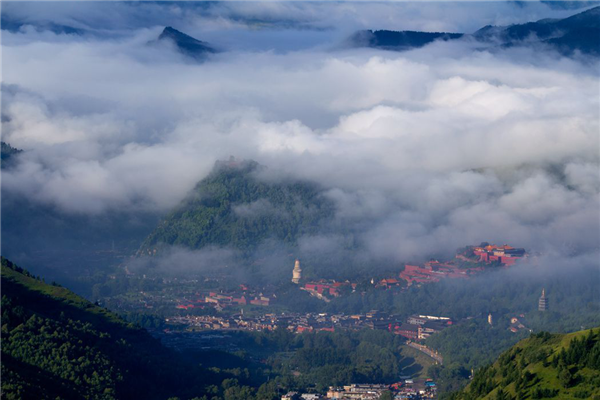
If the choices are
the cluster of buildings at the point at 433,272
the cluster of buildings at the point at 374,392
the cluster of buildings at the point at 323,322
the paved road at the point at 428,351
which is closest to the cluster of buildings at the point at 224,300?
the cluster of buildings at the point at 323,322

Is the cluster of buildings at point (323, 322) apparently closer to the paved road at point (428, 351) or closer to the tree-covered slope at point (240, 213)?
the paved road at point (428, 351)

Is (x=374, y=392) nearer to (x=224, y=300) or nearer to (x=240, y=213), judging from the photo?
(x=224, y=300)

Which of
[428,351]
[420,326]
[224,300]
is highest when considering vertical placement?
[224,300]

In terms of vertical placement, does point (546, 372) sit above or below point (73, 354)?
below

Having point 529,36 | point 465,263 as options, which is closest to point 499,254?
point 465,263

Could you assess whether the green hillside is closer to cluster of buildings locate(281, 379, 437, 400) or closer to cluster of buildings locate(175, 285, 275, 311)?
cluster of buildings locate(281, 379, 437, 400)

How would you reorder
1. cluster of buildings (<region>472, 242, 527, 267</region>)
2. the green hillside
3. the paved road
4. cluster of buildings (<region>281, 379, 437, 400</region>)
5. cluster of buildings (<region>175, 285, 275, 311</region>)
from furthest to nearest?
cluster of buildings (<region>472, 242, 527, 267</region>) < cluster of buildings (<region>175, 285, 275, 311</region>) < the paved road < cluster of buildings (<region>281, 379, 437, 400</region>) < the green hillside

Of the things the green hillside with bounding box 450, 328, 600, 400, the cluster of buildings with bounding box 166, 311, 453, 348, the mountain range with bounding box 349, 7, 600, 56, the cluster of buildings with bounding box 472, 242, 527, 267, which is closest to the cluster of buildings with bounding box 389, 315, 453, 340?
the cluster of buildings with bounding box 166, 311, 453, 348
